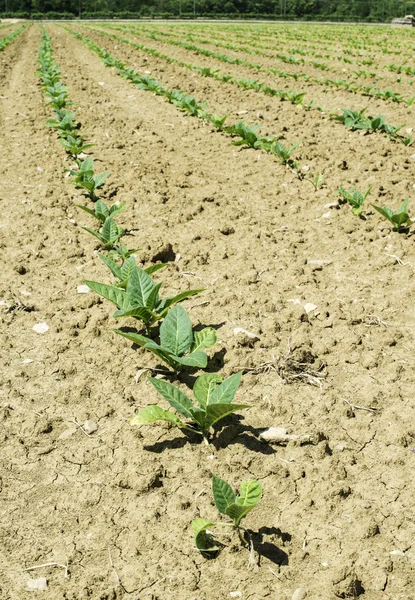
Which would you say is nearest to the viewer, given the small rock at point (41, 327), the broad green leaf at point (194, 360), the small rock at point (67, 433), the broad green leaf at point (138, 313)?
the small rock at point (67, 433)

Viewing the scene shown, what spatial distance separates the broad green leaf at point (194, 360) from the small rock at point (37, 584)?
1.03 metres

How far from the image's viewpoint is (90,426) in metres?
2.39

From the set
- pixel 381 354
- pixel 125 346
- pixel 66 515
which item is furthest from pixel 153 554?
pixel 381 354

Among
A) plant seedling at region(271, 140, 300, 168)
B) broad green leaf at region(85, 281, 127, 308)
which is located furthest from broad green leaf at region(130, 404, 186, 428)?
plant seedling at region(271, 140, 300, 168)

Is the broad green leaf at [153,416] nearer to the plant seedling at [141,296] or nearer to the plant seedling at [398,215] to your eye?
the plant seedling at [141,296]

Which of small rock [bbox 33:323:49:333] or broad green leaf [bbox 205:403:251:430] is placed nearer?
broad green leaf [bbox 205:403:251:430]

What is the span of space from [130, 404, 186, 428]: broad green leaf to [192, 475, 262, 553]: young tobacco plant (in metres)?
0.50

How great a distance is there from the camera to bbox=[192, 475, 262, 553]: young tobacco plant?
179 cm

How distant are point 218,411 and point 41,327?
138 cm

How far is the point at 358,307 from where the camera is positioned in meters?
3.15

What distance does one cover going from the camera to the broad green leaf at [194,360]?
247 cm

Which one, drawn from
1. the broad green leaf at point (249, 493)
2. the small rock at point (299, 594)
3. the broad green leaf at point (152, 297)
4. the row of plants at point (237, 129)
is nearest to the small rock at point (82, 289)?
the broad green leaf at point (152, 297)

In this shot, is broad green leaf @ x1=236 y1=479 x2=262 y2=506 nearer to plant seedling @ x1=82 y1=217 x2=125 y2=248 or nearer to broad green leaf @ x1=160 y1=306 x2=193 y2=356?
broad green leaf @ x1=160 y1=306 x2=193 y2=356

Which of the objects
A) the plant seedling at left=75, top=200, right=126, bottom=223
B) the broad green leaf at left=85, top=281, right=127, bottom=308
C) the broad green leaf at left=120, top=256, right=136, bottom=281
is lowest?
the broad green leaf at left=85, top=281, right=127, bottom=308
